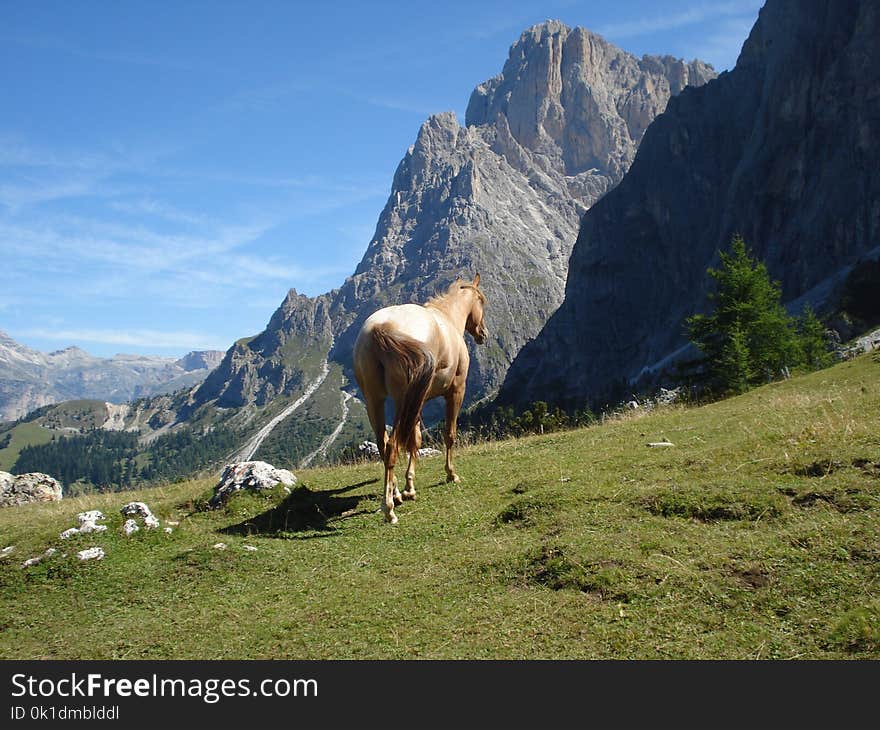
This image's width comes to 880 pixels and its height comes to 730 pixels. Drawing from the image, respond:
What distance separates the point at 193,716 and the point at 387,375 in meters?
7.66

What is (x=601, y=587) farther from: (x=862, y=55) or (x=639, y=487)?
(x=862, y=55)

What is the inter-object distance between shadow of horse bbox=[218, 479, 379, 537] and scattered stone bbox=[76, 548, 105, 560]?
7.79ft

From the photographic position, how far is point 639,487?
34.7 feet

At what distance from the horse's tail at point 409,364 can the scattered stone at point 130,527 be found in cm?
496

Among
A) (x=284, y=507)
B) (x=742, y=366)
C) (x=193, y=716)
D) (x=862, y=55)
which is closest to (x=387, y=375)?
(x=284, y=507)

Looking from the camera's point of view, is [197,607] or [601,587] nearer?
[601,587]

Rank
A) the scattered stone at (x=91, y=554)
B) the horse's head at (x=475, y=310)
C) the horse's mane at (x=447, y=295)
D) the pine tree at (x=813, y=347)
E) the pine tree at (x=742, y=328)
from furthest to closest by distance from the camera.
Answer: the pine tree at (x=813, y=347), the pine tree at (x=742, y=328), the horse's head at (x=475, y=310), the horse's mane at (x=447, y=295), the scattered stone at (x=91, y=554)

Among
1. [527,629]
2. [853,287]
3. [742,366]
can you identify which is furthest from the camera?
[853,287]

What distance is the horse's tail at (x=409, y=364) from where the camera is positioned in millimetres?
12203

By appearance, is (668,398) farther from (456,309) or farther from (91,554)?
(91,554)

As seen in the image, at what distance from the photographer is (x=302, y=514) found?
1307cm

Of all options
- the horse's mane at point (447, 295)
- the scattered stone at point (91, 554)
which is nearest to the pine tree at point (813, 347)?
the horse's mane at point (447, 295)

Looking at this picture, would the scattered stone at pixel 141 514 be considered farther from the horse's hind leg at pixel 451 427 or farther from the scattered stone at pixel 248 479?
the horse's hind leg at pixel 451 427

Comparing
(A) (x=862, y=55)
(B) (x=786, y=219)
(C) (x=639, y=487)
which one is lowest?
(C) (x=639, y=487)
